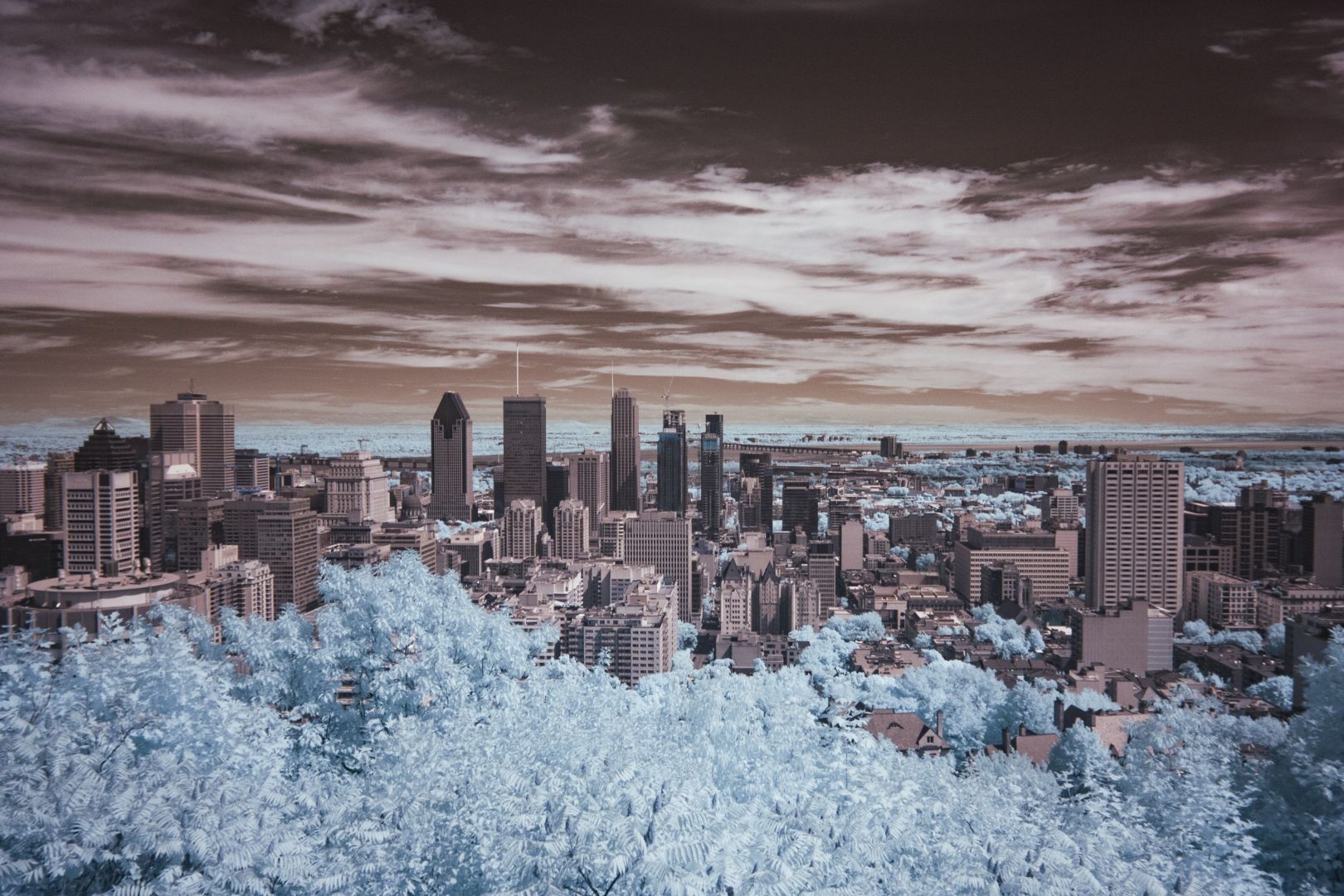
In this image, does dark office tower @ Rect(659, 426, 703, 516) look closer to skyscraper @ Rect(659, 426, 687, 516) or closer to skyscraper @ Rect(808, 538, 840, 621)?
skyscraper @ Rect(659, 426, 687, 516)

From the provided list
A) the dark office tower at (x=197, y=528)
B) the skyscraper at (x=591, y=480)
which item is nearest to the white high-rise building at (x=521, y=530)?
the skyscraper at (x=591, y=480)

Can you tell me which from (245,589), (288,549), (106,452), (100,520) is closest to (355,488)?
(288,549)

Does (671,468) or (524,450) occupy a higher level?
(524,450)

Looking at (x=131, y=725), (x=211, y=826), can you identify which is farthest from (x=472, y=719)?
(x=211, y=826)

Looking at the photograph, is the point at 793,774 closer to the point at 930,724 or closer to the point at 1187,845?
the point at 1187,845

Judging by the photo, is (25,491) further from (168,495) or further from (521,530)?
(521,530)

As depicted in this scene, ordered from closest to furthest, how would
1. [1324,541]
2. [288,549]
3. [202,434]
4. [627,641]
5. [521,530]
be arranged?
[627,641]
[202,434]
[288,549]
[1324,541]
[521,530]

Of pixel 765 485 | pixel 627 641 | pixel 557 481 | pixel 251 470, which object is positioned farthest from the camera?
pixel 765 485
